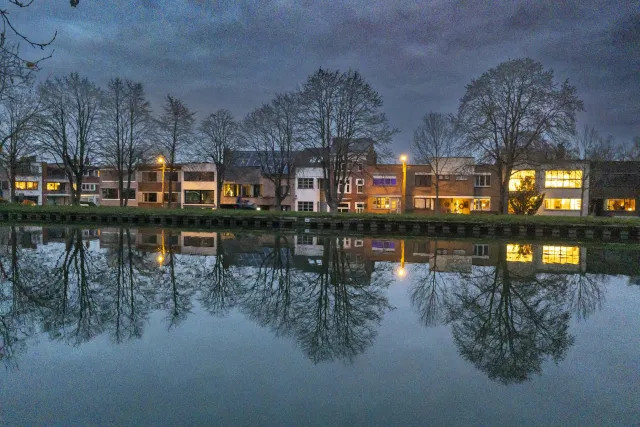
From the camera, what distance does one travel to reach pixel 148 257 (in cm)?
1769

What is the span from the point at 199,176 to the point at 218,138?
10.2 meters

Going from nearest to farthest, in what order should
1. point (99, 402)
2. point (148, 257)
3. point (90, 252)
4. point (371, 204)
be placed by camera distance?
1. point (99, 402)
2. point (148, 257)
3. point (90, 252)
4. point (371, 204)

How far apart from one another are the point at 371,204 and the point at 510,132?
20479 mm

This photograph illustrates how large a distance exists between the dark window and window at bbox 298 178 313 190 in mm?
12784

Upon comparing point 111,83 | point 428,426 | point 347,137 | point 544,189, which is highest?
point 111,83

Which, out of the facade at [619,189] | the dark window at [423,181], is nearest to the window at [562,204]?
the facade at [619,189]

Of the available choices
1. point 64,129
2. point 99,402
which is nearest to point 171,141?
point 64,129

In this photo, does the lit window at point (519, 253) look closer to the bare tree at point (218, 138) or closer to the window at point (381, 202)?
the window at point (381, 202)

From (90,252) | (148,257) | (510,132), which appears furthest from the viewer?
(510,132)

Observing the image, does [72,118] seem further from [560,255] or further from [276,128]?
[560,255]

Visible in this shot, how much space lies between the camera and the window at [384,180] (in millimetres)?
53812

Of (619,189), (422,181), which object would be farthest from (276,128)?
(619,189)

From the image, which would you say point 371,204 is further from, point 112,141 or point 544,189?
point 112,141

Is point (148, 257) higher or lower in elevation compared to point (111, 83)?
lower
